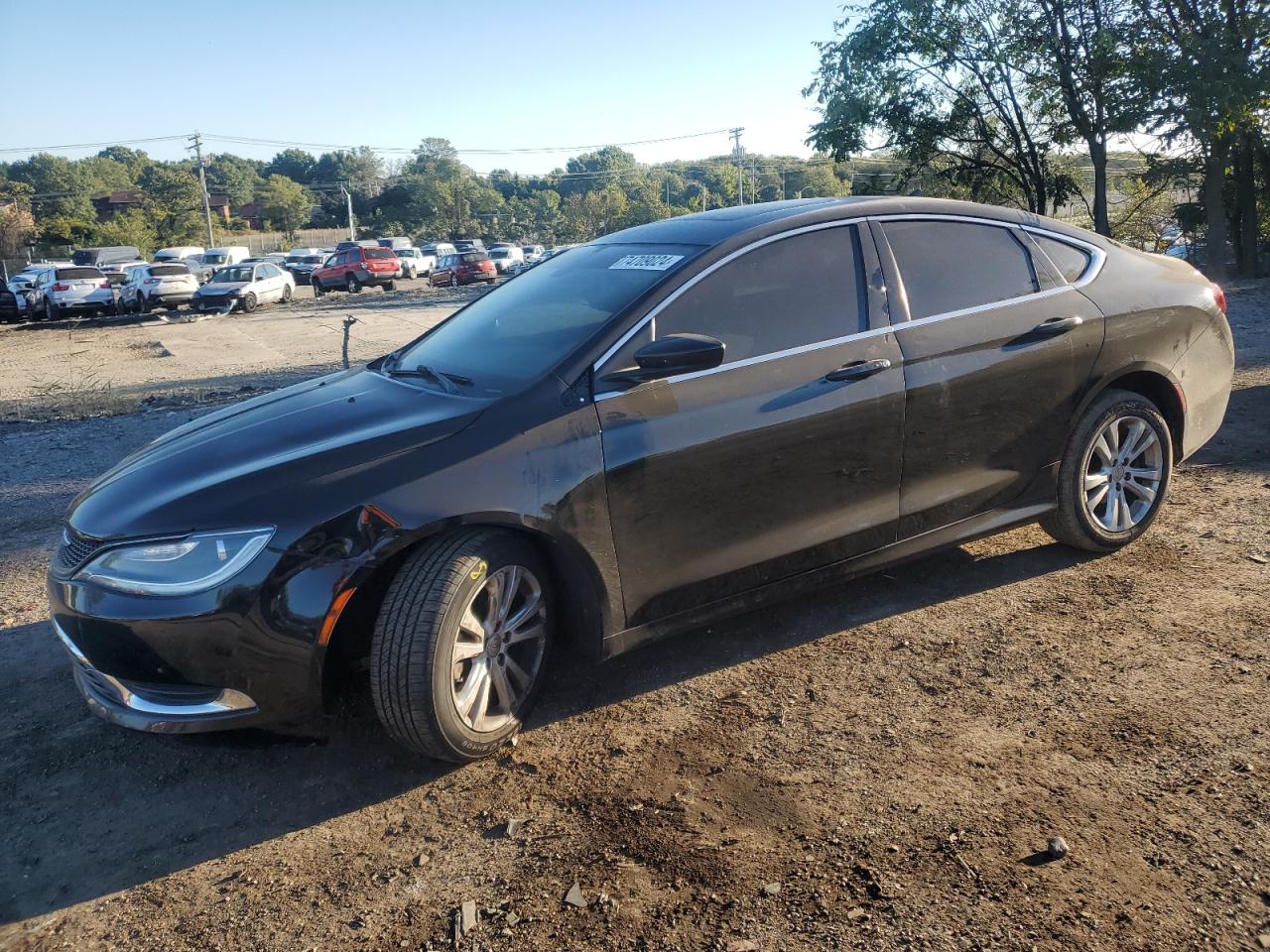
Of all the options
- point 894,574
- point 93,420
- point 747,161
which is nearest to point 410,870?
point 894,574

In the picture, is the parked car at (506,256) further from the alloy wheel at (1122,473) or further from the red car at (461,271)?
the alloy wheel at (1122,473)

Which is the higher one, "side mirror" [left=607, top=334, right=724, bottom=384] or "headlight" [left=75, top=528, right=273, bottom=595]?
"side mirror" [left=607, top=334, right=724, bottom=384]

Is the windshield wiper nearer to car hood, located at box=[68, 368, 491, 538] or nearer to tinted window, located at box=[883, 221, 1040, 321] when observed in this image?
car hood, located at box=[68, 368, 491, 538]

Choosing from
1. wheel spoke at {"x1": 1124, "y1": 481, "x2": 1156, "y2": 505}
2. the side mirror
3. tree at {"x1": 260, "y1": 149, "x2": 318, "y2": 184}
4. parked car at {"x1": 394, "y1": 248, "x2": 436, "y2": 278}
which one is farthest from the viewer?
tree at {"x1": 260, "y1": 149, "x2": 318, "y2": 184}

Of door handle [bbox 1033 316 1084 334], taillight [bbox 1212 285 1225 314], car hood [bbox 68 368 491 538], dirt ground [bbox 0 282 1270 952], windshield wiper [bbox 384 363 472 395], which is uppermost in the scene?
taillight [bbox 1212 285 1225 314]

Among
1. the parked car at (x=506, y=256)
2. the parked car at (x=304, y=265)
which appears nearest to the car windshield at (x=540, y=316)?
the parked car at (x=506, y=256)

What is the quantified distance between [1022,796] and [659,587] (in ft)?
4.30

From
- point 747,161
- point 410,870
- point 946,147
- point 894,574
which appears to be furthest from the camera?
point 747,161

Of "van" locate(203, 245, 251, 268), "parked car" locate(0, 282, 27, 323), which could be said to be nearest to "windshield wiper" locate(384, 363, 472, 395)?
"parked car" locate(0, 282, 27, 323)

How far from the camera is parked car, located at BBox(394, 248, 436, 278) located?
5106 cm

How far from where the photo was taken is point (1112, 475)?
14.7 ft

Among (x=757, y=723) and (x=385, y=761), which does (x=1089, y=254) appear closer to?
(x=757, y=723)

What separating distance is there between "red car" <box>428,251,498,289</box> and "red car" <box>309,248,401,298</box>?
1.93 m

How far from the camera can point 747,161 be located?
11219cm
